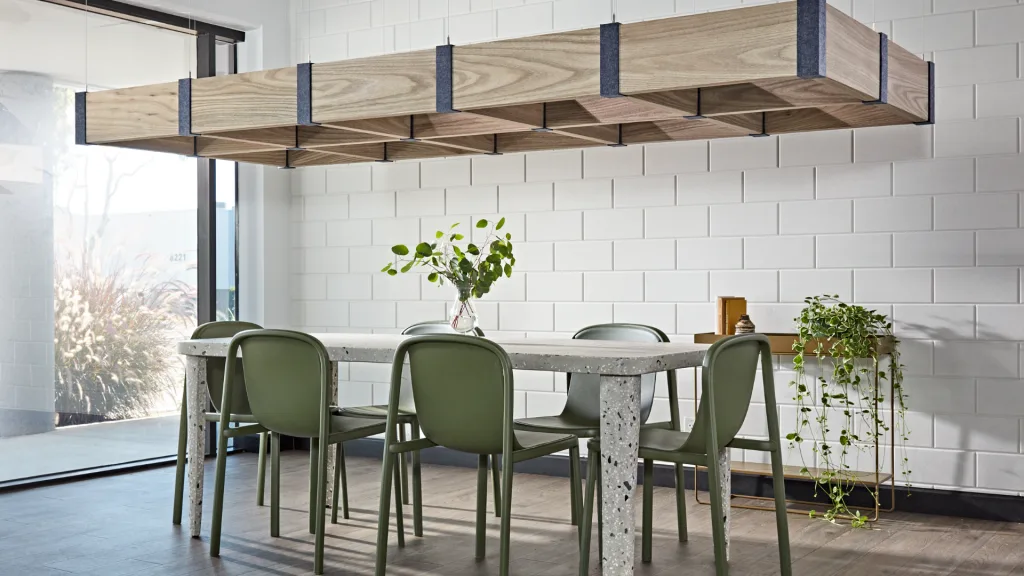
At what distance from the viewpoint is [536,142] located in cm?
498

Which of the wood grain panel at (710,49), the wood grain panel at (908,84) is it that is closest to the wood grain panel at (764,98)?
the wood grain panel at (908,84)

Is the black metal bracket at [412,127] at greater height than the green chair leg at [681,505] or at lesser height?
greater

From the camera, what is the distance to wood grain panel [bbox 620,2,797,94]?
299 centimetres

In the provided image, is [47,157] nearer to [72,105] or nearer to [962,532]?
→ [72,105]

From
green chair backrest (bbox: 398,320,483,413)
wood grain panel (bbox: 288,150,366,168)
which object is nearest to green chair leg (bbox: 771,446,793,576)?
green chair backrest (bbox: 398,320,483,413)

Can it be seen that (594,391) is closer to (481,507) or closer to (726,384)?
(481,507)


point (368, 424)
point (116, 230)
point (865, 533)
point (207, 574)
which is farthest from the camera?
point (116, 230)

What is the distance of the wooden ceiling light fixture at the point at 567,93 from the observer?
308 cm

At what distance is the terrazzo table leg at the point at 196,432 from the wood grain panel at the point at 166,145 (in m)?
1.01

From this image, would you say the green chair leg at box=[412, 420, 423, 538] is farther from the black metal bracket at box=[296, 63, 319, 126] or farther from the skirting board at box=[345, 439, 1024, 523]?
the skirting board at box=[345, 439, 1024, 523]

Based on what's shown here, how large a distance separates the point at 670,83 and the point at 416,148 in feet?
7.16

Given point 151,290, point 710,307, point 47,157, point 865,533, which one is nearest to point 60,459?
point 151,290

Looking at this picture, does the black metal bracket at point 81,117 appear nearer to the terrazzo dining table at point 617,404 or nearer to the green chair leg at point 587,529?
the terrazzo dining table at point 617,404

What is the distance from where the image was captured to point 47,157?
555 cm
